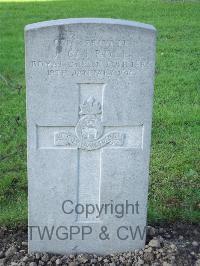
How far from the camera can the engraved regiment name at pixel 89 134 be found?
12.0 feet

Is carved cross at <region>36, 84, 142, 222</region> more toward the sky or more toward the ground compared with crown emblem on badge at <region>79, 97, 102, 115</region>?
more toward the ground

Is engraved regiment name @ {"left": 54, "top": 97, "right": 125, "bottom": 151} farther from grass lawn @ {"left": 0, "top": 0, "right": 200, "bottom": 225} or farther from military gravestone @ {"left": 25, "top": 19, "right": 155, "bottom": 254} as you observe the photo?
grass lawn @ {"left": 0, "top": 0, "right": 200, "bottom": 225}

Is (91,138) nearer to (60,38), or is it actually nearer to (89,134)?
(89,134)

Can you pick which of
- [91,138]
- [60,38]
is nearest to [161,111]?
[91,138]

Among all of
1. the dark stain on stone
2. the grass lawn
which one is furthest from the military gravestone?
the grass lawn

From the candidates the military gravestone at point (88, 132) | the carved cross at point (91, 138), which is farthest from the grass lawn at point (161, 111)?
the carved cross at point (91, 138)

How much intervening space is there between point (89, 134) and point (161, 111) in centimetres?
303

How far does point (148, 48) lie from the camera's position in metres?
3.58

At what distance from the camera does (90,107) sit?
365cm

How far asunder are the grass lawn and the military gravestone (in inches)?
23.4

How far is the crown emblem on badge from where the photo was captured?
3.65 meters

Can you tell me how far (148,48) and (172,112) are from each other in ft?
10.2

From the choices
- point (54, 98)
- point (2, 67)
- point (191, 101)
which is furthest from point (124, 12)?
point (54, 98)

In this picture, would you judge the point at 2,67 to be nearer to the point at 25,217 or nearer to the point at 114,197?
the point at 25,217
